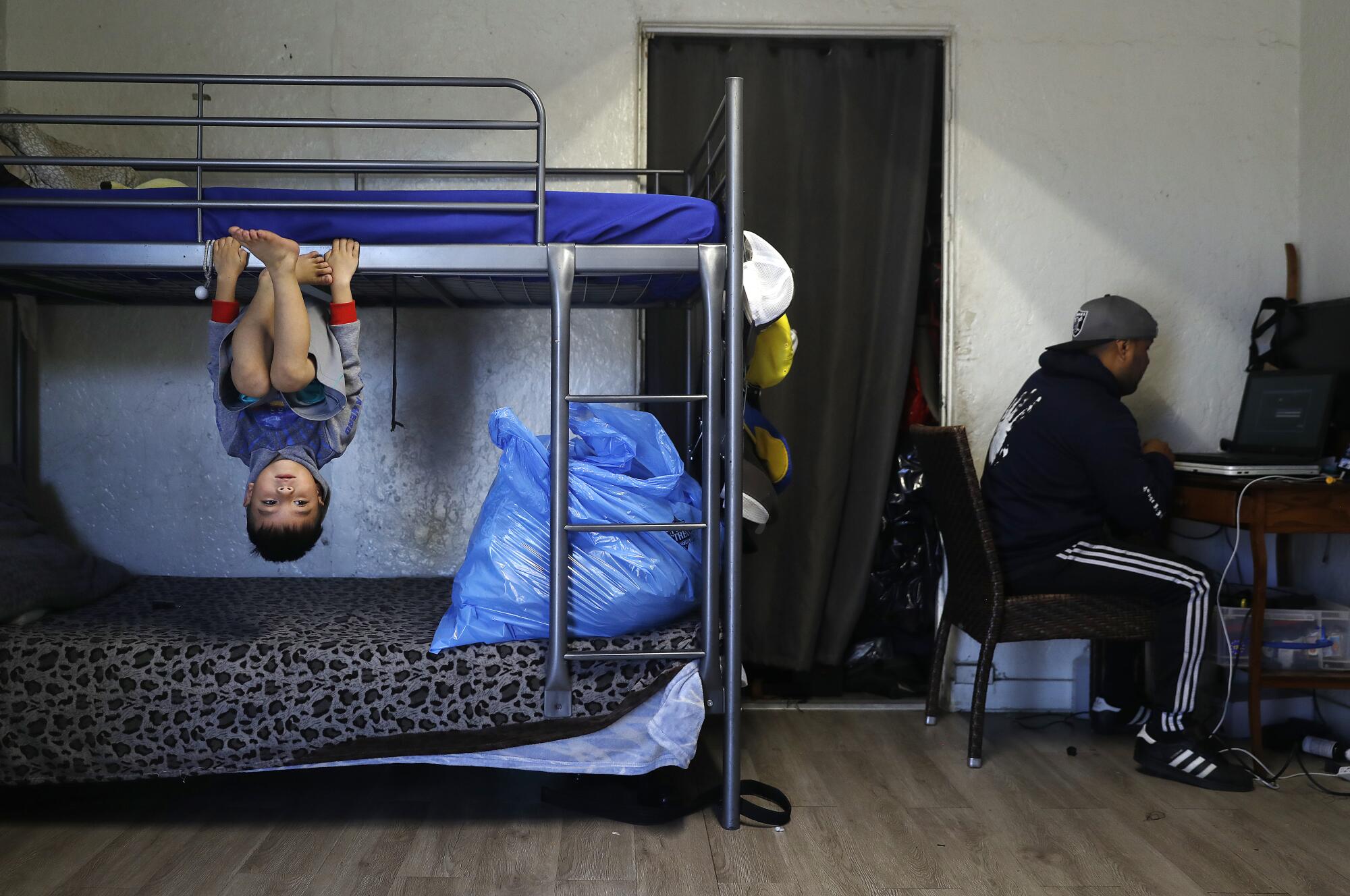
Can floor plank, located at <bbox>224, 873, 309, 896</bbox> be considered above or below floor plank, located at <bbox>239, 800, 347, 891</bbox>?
above

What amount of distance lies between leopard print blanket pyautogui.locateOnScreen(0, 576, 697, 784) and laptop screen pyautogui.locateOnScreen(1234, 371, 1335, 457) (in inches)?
79.4

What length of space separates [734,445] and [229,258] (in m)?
1.21

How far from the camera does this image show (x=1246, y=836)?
234 centimetres

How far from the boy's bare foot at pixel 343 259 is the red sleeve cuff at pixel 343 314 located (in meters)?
0.06

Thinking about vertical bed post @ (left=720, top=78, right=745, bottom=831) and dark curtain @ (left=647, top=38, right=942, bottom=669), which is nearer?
vertical bed post @ (left=720, top=78, right=745, bottom=831)

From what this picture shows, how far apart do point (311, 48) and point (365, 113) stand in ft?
0.85

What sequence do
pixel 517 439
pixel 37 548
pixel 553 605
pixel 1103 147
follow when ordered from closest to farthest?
1. pixel 553 605
2. pixel 517 439
3. pixel 37 548
4. pixel 1103 147

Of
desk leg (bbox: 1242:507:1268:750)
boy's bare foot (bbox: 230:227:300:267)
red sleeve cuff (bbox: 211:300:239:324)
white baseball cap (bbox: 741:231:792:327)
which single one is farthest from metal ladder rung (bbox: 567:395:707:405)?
desk leg (bbox: 1242:507:1268:750)

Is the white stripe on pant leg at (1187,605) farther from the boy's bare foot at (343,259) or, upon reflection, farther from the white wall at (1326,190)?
the boy's bare foot at (343,259)

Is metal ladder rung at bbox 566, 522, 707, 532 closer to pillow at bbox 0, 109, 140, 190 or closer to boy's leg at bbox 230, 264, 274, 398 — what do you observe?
boy's leg at bbox 230, 264, 274, 398

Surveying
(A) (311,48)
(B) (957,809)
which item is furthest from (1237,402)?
(A) (311,48)

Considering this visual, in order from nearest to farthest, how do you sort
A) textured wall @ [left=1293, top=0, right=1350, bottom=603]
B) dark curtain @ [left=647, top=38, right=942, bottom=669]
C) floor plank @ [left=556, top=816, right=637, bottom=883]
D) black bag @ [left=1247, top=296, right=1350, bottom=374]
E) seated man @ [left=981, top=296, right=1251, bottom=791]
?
floor plank @ [left=556, top=816, right=637, bottom=883] < seated man @ [left=981, top=296, right=1251, bottom=791] < black bag @ [left=1247, top=296, right=1350, bottom=374] < textured wall @ [left=1293, top=0, right=1350, bottom=603] < dark curtain @ [left=647, top=38, right=942, bottom=669]

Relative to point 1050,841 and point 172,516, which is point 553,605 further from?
point 172,516

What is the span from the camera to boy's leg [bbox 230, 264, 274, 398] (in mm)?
2275
